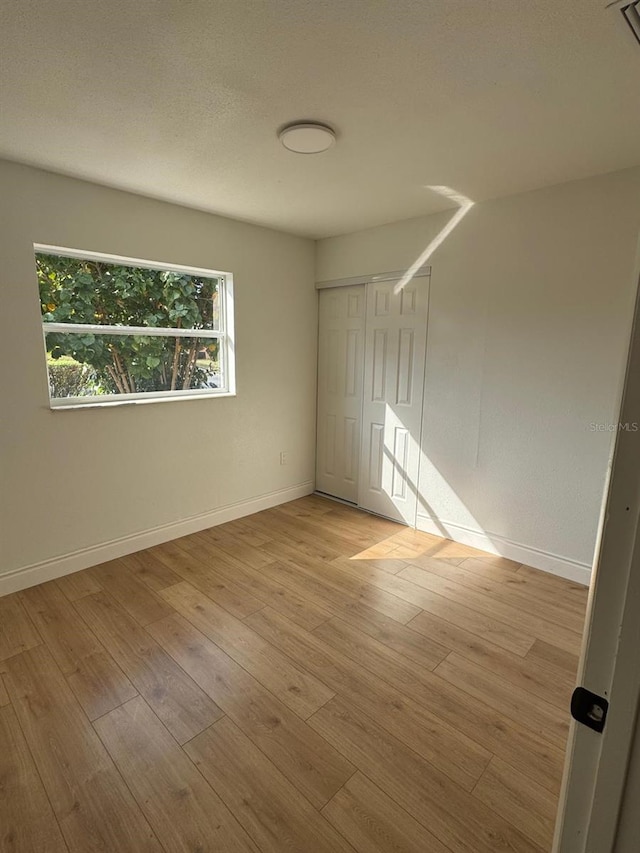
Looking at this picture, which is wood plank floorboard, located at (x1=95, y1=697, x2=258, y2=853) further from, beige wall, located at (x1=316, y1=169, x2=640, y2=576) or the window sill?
beige wall, located at (x1=316, y1=169, x2=640, y2=576)

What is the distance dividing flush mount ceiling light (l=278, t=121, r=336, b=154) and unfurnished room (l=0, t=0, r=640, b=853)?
2 centimetres

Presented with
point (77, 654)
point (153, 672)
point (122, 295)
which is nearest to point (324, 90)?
point (122, 295)

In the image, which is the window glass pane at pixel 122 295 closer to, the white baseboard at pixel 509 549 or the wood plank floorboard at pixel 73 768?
the wood plank floorboard at pixel 73 768

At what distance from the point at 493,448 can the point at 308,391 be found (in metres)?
1.86

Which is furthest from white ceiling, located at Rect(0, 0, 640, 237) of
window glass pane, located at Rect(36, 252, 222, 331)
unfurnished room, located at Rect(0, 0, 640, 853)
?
window glass pane, located at Rect(36, 252, 222, 331)

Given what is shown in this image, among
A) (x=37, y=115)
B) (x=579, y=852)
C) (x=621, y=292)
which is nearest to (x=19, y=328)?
(x=37, y=115)

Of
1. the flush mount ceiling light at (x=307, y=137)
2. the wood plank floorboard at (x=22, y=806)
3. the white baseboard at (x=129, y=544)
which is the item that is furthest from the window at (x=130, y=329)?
the wood plank floorboard at (x=22, y=806)

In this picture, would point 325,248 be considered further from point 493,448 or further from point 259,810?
point 259,810

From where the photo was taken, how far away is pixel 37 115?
5.96 feet

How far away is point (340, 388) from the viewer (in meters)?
4.01

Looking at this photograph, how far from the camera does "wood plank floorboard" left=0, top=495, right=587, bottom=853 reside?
4.34ft

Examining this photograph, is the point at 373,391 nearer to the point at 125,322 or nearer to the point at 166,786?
the point at 125,322

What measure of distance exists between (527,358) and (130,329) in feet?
8.90

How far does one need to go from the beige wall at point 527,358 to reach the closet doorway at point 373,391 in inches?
5.5
